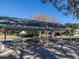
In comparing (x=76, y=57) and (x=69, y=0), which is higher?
(x=69, y=0)

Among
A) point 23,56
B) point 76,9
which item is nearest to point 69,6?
point 76,9

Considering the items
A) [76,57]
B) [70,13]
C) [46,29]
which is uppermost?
[70,13]

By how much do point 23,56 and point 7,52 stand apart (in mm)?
2473

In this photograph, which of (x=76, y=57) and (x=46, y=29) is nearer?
(x=76, y=57)

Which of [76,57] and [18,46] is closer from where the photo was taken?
[76,57]

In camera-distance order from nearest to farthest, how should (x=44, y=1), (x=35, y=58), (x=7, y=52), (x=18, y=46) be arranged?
(x=35, y=58) < (x=7, y=52) < (x=18, y=46) < (x=44, y=1)

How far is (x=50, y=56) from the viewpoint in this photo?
19.9 m

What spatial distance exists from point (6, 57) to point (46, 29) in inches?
343

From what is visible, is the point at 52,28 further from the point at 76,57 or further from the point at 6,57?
the point at 6,57

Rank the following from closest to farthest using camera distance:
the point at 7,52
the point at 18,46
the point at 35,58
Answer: the point at 35,58, the point at 7,52, the point at 18,46

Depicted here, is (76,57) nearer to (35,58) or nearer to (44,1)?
(35,58)

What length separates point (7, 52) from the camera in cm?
2130

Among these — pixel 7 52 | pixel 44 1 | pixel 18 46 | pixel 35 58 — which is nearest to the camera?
pixel 35 58

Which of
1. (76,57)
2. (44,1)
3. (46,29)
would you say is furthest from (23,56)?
(44,1)
